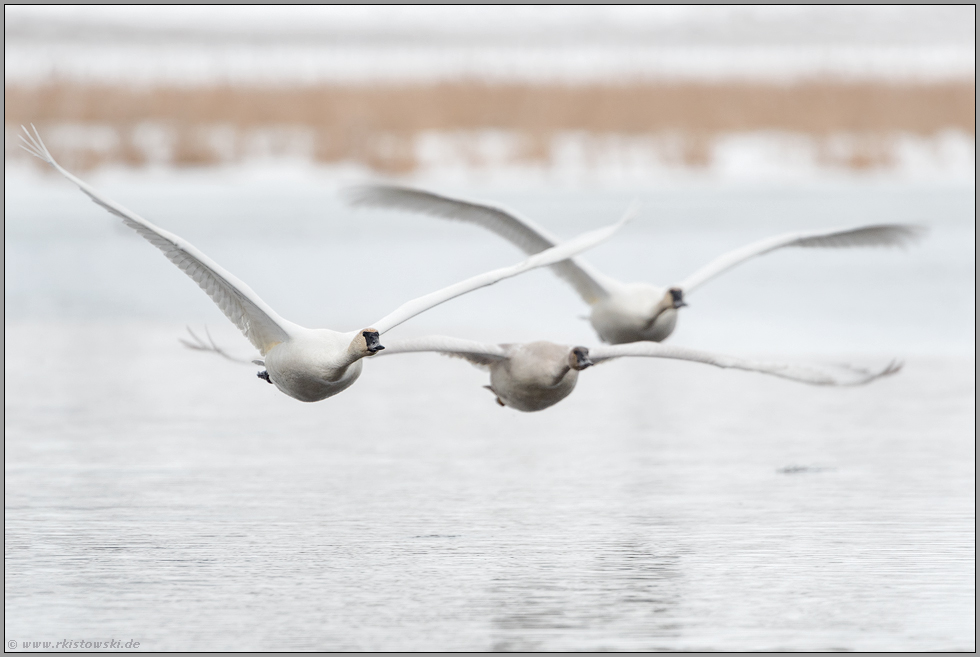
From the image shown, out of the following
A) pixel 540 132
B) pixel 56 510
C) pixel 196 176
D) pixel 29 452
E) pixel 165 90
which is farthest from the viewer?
pixel 165 90

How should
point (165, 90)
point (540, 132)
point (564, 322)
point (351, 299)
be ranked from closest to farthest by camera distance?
point (564, 322) < point (351, 299) < point (540, 132) < point (165, 90)

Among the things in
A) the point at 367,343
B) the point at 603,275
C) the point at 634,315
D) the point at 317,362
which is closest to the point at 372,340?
the point at 367,343

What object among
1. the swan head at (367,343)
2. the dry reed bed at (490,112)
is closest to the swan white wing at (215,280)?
the swan head at (367,343)

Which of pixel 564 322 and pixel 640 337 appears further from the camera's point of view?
pixel 564 322

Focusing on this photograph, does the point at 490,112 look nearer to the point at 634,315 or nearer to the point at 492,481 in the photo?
the point at 634,315

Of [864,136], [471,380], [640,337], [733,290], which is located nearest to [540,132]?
[864,136]

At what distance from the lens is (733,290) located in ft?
63.1

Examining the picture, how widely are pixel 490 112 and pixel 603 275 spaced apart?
21.7 m

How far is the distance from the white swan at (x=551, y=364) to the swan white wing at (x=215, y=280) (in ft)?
2.28

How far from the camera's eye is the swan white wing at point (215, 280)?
8508 millimetres

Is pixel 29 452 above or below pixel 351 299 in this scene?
below

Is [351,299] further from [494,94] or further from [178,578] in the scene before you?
[494,94]

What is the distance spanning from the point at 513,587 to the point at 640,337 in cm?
408

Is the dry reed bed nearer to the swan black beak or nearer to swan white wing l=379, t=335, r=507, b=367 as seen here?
swan white wing l=379, t=335, r=507, b=367
